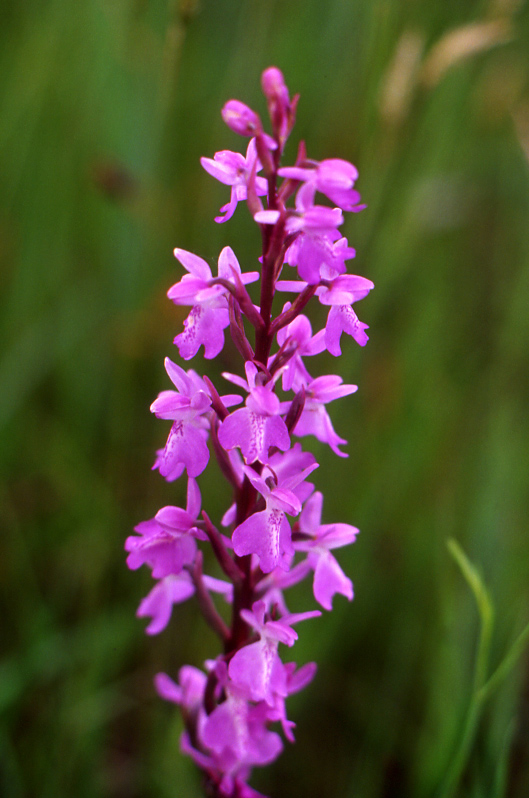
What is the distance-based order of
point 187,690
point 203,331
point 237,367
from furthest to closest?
point 237,367 < point 187,690 < point 203,331

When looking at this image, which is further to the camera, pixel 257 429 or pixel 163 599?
pixel 163 599

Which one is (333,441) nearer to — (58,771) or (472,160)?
(58,771)

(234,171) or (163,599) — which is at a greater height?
(234,171)

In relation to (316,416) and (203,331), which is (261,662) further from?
(203,331)

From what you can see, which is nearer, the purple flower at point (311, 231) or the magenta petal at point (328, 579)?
the purple flower at point (311, 231)

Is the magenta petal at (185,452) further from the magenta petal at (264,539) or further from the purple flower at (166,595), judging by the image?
the purple flower at (166,595)

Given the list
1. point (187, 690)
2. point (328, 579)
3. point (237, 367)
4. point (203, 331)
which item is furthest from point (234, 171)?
point (237, 367)

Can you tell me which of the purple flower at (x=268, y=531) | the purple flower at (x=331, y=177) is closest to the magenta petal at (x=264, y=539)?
the purple flower at (x=268, y=531)
